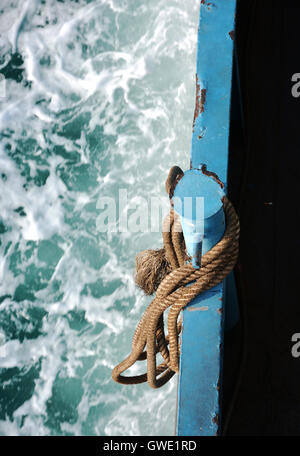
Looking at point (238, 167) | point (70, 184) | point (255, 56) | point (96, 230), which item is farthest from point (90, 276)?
point (255, 56)

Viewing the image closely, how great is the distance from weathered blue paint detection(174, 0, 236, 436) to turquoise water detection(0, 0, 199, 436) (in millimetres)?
2549

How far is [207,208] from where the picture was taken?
48.6 inches

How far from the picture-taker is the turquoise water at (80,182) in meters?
3.98

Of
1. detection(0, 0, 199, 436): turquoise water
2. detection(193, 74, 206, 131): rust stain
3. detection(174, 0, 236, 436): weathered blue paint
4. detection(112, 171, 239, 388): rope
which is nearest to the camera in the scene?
detection(174, 0, 236, 436): weathered blue paint

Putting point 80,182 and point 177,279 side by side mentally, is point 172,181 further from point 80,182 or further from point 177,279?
point 80,182

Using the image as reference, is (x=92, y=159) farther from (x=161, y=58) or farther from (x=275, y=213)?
(x=275, y=213)

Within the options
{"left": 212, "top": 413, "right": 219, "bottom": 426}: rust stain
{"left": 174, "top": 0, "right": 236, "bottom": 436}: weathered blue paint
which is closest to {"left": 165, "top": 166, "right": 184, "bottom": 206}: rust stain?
{"left": 174, "top": 0, "right": 236, "bottom": 436}: weathered blue paint

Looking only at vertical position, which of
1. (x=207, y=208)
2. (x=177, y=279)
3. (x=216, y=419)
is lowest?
(x=216, y=419)

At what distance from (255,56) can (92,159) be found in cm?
252

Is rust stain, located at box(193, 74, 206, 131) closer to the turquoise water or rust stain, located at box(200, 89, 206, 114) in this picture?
rust stain, located at box(200, 89, 206, 114)

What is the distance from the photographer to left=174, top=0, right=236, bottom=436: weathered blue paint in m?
1.29

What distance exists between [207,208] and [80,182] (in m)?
3.68

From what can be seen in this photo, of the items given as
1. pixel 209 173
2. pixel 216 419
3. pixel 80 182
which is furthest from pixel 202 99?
pixel 80 182

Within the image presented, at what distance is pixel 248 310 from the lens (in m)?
2.30
